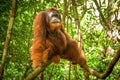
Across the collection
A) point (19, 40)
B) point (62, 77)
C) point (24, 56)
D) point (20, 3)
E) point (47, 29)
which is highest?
point (20, 3)

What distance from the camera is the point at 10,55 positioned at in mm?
4059

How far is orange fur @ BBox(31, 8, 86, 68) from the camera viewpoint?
2781 millimetres

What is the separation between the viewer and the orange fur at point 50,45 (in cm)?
278

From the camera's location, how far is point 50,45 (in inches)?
114

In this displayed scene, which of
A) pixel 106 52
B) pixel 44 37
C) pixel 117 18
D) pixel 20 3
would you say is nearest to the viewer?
pixel 117 18

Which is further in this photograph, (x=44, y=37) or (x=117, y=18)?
(x=44, y=37)

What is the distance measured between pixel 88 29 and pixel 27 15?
1.24m

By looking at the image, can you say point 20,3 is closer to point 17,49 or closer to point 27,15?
point 27,15

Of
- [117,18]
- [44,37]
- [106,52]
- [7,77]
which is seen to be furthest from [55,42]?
[7,77]

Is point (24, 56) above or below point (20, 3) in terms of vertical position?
below

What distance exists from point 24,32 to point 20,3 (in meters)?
0.56

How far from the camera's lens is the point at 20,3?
3.79m

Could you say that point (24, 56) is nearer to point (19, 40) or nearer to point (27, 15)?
point (19, 40)

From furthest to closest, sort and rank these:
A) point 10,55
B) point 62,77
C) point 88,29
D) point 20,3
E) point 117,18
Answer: point 88,29
point 62,77
point 10,55
point 20,3
point 117,18
